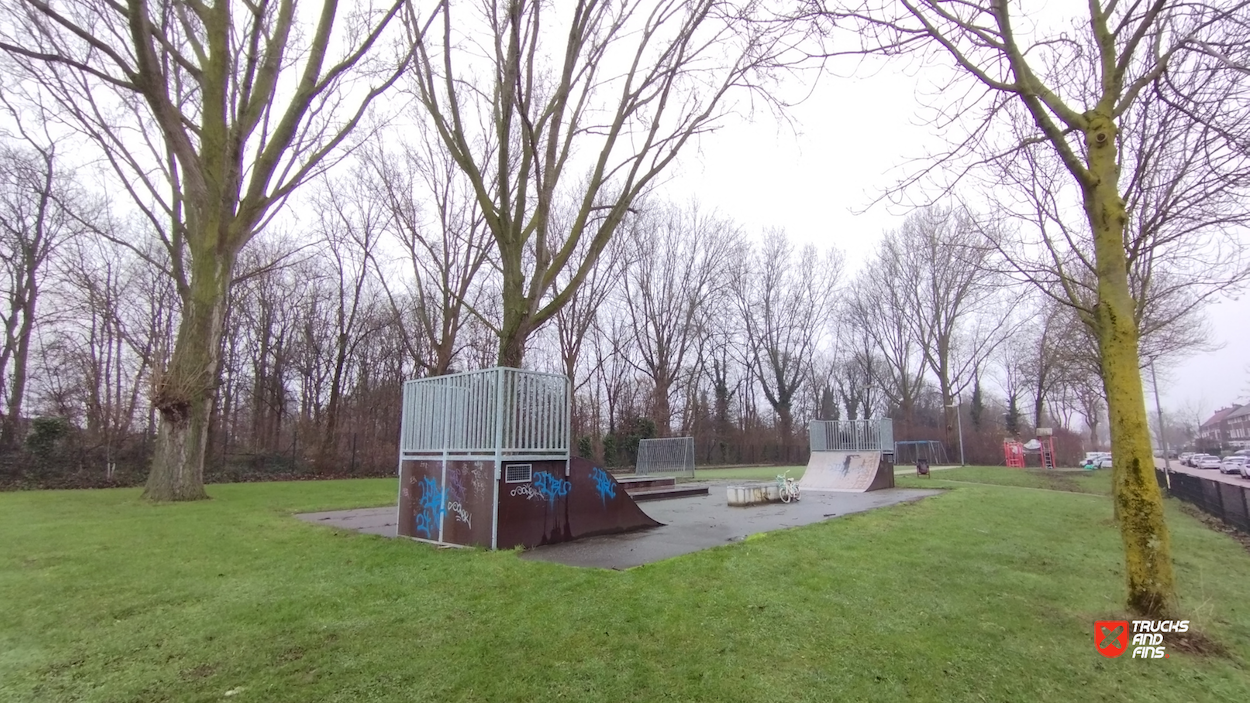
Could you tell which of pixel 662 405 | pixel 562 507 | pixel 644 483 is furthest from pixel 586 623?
pixel 662 405

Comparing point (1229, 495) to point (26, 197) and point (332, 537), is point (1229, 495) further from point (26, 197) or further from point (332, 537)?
point (26, 197)

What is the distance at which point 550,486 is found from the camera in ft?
28.2

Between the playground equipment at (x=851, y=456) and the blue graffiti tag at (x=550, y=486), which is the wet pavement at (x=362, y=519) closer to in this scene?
the blue graffiti tag at (x=550, y=486)

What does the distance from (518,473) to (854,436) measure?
53.4 ft

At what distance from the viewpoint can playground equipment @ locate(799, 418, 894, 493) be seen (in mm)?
18841

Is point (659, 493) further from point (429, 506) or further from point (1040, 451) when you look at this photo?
point (1040, 451)

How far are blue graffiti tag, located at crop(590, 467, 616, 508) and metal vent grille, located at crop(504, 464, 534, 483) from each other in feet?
4.25

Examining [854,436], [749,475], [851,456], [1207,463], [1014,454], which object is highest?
[854,436]

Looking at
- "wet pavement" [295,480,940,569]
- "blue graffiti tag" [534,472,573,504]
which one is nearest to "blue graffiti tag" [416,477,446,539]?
"wet pavement" [295,480,940,569]

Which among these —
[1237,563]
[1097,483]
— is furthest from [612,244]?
[1237,563]

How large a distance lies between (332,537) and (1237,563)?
39.7 ft

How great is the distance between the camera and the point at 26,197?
23672mm

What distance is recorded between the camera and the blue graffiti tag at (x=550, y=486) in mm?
8430

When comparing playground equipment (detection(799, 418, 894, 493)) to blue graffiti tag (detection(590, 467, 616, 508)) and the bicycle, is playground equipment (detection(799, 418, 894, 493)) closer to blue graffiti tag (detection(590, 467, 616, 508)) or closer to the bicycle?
the bicycle
